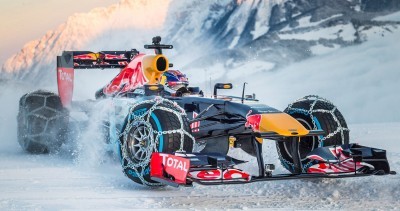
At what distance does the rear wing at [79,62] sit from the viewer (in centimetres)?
1297

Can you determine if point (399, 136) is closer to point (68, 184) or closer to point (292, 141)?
point (292, 141)

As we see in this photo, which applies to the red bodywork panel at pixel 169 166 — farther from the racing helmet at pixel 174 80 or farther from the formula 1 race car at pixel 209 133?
the racing helmet at pixel 174 80

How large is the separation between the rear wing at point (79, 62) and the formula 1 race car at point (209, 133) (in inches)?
56.6

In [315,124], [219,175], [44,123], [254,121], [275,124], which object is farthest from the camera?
[44,123]

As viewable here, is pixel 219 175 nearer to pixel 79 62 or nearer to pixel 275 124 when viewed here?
pixel 275 124

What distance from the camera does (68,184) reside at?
9.30 meters

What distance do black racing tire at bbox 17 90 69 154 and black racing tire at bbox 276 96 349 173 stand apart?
5.13m

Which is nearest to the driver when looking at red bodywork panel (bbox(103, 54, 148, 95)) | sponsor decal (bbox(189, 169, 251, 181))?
red bodywork panel (bbox(103, 54, 148, 95))

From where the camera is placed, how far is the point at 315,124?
9430 millimetres

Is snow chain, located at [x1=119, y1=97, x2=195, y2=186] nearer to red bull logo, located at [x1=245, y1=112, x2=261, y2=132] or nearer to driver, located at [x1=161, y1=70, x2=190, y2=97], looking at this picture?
red bull logo, located at [x1=245, y1=112, x2=261, y2=132]

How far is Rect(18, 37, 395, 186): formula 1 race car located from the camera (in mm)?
7977

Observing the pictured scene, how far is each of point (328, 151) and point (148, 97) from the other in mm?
2872

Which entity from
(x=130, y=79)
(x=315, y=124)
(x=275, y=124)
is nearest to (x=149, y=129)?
(x=275, y=124)

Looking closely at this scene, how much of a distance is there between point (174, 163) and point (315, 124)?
248 centimetres
